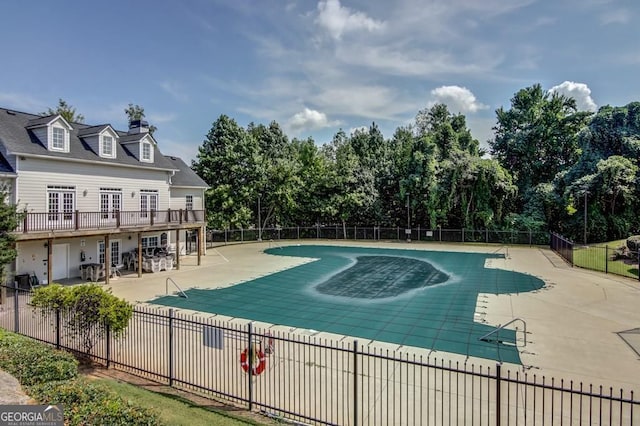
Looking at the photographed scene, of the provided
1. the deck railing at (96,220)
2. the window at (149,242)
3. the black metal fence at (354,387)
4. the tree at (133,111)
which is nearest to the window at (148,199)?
the deck railing at (96,220)

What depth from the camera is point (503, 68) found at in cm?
1806

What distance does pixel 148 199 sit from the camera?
75.7 feet

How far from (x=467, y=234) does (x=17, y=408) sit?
115ft

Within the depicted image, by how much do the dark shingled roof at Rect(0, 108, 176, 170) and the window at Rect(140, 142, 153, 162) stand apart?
57 centimetres

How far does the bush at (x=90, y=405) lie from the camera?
4.81 meters

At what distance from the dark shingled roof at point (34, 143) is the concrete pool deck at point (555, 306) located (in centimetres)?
648

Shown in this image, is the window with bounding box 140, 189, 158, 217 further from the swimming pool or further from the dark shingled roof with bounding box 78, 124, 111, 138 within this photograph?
the swimming pool

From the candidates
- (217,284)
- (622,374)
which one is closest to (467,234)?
(217,284)

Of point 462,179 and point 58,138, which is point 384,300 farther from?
point 462,179

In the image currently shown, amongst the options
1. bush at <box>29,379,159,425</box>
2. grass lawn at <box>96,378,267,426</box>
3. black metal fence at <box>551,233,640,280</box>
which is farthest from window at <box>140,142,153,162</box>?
black metal fence at <box>551,233,640,280</box>

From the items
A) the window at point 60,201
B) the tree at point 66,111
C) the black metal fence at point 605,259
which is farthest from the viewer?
the tree at point 66,111

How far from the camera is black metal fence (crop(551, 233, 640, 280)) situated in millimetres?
19125

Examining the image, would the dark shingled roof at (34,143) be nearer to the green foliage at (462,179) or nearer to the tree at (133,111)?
the green foliage at (462,179)

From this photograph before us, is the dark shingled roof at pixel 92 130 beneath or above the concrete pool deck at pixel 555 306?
above
